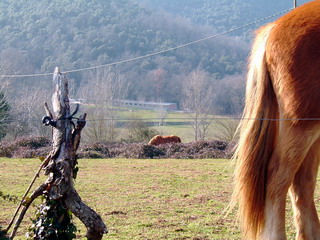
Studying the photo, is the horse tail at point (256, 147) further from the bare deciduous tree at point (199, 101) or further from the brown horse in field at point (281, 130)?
the bare deciduous tree at point (199, 101)

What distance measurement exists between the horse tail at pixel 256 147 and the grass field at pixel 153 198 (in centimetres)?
29

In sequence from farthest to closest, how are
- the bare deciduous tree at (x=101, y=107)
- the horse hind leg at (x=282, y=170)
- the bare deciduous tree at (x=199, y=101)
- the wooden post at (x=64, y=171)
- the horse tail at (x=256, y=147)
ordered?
1. the bare deciduous tree at (x=199, y=101)
2. the bare deciduous tree at (x=101, y=107)
3. the horse tail at (x=256, y=147)
4. the horse hind leg at (x=282, y=170)
5. the wooden post at (x=64, y=171)

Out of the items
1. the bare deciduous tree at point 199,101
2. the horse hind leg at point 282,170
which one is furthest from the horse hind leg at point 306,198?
the bare deciduous tree at point 199,101

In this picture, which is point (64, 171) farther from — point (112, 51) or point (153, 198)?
point (112, 51)

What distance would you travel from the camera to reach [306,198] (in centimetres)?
424

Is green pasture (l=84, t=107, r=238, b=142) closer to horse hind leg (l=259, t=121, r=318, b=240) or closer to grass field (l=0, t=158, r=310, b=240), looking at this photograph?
grass field (l=0, t=158, r=310, b=240)

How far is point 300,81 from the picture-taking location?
12.6 ft

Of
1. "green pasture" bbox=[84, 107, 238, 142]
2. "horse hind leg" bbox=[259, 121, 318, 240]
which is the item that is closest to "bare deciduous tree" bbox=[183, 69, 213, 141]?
"green pasture" bbox=[84, 107, 238, 142]

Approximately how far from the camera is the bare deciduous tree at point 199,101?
31578 mm

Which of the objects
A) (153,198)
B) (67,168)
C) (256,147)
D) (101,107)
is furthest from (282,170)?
(101,107)

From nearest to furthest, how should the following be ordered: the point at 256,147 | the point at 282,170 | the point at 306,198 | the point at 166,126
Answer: the point at 282,170 → the point at 256,147 → the point at 306,198 → the point at 166,126

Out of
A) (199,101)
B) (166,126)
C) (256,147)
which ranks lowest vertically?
(166,126)

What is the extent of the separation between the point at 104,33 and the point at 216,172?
172 ft

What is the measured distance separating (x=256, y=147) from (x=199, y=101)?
30450mm
